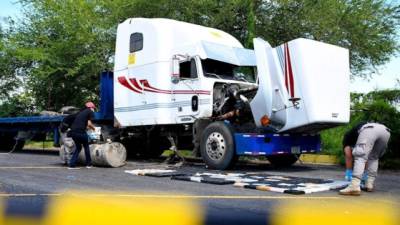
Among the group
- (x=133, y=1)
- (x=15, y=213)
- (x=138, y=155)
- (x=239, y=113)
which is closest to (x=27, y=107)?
(x=133, y=1)

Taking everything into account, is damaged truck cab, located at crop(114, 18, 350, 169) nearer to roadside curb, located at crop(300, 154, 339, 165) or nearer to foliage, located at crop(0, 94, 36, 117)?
roadside curb, located at crop(300, 154, 339, 165)

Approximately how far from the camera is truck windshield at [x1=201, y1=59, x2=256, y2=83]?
1229cm

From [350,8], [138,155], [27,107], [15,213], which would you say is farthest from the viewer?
[27,107]

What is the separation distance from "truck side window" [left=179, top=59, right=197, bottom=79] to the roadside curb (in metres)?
4.50

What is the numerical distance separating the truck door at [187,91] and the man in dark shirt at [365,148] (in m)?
4.53

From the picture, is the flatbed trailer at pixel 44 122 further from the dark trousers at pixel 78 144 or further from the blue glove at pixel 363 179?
the blue glove at pixel 363 179

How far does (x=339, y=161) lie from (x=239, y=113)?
12.0ft

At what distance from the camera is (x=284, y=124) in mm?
11008

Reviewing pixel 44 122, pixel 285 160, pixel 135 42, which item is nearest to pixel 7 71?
pixel 44 122

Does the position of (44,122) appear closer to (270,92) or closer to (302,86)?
(270,92)

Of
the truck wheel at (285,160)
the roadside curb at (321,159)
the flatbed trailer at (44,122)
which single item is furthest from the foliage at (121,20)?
the truck wheel at (285,160)

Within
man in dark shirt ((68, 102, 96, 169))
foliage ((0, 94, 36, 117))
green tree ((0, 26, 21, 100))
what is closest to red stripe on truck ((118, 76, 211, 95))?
man in dark shirt ((68, 102, 96, 169))

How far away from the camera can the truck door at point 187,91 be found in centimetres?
1215

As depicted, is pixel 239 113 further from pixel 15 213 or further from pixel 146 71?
pixel 15 213
